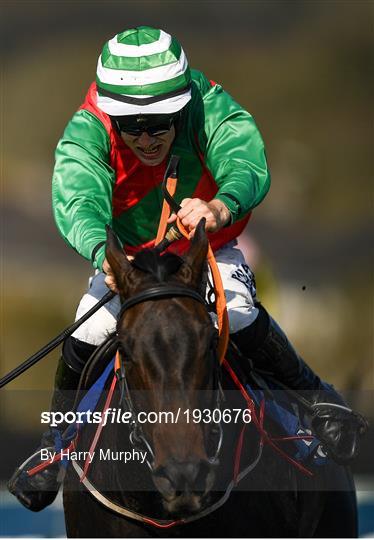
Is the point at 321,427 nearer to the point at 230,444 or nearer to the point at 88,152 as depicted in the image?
the point at 230,444

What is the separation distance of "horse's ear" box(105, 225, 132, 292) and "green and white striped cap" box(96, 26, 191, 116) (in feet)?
2.64

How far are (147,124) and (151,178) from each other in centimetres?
44

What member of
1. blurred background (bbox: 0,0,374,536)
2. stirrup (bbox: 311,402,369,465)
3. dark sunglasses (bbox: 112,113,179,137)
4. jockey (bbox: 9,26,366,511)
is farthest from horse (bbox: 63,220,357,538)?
blurred background (bbox: 0,0,374,536)

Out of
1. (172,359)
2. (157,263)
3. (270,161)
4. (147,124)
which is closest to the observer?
(172,359)

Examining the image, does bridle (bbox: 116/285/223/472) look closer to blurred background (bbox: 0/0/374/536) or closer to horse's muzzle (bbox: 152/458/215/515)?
horse's muzzle (bbox: 152/458/215/515)

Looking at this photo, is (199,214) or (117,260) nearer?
(117,260)

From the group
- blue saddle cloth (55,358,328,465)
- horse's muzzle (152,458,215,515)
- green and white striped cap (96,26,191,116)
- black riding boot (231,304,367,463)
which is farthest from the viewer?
black riding boot (231,304,367,463)

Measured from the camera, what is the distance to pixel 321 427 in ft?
15.3

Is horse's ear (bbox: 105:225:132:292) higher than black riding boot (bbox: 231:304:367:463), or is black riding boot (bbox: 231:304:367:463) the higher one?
horse's ear (bbox: 105:225:132:292)

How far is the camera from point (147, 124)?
4.40 metres

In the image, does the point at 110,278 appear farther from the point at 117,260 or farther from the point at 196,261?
the point at 196,261

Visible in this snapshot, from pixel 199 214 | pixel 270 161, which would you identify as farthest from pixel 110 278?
pixel 270 161

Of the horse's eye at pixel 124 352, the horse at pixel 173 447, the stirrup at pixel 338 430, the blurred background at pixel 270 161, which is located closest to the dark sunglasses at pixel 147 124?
the horse at pixel 173 447

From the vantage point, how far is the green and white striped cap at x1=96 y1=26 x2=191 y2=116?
441 centimetres
